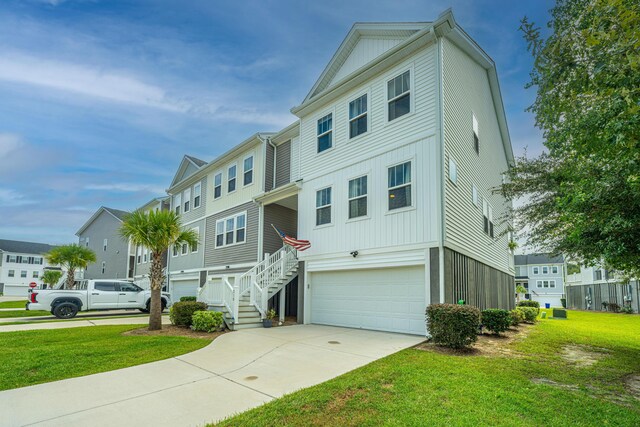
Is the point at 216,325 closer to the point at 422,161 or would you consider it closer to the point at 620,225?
the point at 422,161

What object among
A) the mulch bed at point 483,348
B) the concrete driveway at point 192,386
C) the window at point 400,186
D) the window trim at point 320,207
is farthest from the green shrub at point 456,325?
the window trim at point 320,207

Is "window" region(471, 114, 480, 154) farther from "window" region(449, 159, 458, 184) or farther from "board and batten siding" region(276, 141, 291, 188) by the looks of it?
"board and batten siding" region(276, 141, 291, 188)

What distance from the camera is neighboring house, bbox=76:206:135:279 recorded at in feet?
103

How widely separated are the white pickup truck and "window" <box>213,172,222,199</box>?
6272mm

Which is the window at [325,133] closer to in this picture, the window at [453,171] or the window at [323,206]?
the window at [323,206]

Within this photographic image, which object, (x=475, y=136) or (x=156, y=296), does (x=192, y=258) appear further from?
(x=475, y=136)

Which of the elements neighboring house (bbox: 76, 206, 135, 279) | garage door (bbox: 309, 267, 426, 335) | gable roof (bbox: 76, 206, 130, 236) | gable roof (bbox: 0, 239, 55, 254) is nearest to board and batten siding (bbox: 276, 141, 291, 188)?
garage door (bbox: 309, 267, 426, 335)

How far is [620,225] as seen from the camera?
5.57 meters

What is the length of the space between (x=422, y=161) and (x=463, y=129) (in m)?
3.24

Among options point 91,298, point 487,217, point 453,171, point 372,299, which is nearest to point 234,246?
point 91,298

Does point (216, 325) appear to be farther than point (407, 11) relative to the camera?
No

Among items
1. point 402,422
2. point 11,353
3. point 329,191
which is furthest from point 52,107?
point 402,422

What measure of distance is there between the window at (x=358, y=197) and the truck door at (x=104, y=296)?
42.9 feet

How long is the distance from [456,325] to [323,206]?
263 inches
